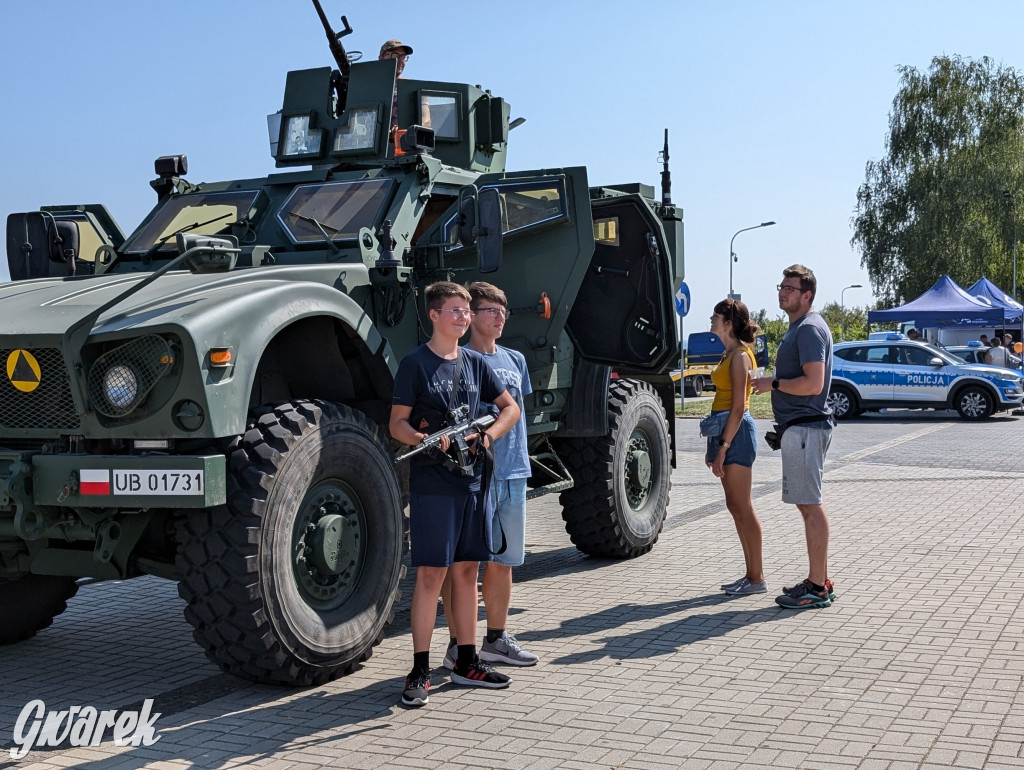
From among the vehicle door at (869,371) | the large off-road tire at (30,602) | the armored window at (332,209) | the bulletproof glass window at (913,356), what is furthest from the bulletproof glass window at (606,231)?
the bulletproof glass window at (913,356)

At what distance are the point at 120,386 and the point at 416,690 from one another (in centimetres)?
176

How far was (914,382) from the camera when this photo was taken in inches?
966

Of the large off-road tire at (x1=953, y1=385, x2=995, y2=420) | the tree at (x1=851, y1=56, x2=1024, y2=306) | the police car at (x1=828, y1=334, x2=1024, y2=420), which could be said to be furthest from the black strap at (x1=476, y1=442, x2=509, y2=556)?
the tree at (x1=851, y1=56, x2=1024, y2=306)

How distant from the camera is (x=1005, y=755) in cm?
455

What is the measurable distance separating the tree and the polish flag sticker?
159ft

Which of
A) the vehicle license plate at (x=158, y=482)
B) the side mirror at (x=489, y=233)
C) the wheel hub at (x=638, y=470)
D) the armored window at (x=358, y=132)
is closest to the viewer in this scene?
the vehicle license plate at (x=158, y=482)

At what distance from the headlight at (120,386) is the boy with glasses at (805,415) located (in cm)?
369

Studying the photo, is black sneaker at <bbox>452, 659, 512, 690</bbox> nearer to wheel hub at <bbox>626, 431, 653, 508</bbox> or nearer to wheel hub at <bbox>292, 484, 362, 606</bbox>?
wheel hub at <bbox>292, 484, 362, 606</bbox>

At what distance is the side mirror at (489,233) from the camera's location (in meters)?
6.60

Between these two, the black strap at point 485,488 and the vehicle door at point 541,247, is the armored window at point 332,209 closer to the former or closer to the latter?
the vehicle door at point 541,247

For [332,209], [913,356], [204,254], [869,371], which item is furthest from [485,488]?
[913,356]

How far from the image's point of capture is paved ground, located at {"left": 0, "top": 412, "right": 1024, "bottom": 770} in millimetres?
4746

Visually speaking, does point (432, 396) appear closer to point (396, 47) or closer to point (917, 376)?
point (396, 47)

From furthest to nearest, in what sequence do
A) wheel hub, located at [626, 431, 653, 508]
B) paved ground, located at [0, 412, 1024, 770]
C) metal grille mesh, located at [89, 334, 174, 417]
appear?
1. wheel hub, located at [626, 431, 653, 508]
2. metal grille mesh, located at [89, 334, 174, 417]
3. paved ground, located at [0, 412, 1024, 770]
